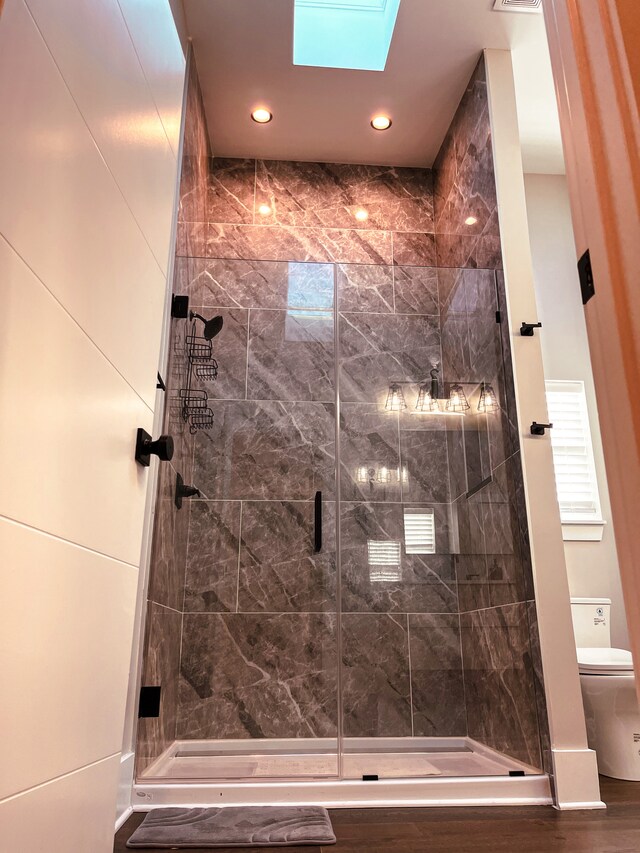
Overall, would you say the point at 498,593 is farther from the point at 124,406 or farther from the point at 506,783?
the point at 124,406

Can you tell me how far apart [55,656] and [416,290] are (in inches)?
121

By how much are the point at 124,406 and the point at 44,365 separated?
38 centimetres

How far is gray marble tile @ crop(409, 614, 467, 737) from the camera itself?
9.39ft

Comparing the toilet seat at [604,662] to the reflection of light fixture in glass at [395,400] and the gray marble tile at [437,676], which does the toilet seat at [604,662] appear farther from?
the reflection of light fixture in glass at [395,400]

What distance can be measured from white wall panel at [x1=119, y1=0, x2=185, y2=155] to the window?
2.93 meters

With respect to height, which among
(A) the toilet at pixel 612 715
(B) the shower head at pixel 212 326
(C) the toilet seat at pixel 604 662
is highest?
(B) the shower head at pixel 212 326

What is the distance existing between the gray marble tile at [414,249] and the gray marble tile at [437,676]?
6.92 feet

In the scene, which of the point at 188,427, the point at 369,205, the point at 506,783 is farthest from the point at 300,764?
the point at 369,205

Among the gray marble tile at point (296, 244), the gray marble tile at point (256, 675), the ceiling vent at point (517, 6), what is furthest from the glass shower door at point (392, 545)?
the ceiling vent at point (517, 6)

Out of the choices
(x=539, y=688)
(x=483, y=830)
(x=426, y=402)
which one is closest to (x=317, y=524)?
(x=426, y=402)

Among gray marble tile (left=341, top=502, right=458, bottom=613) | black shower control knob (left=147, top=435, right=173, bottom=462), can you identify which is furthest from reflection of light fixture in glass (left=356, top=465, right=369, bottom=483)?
black shower control knob (left=147, top=435, right=173, bottom=462)

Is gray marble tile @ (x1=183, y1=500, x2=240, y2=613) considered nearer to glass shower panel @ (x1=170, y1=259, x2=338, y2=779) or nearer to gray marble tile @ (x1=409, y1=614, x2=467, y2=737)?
glass shower panel @ (x1=170, y1=259, x2=338, y2=779)

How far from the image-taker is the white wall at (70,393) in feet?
2.80

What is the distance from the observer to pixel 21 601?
2.88ft
